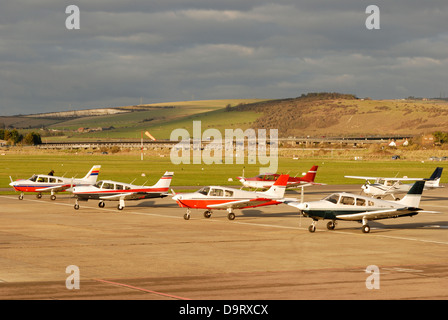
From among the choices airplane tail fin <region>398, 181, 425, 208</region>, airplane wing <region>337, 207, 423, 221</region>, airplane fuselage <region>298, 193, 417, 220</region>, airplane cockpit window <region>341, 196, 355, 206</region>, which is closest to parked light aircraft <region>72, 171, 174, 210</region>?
airplane fuselage <region>298, 193, 417, 220</region>

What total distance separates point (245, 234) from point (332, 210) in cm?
463

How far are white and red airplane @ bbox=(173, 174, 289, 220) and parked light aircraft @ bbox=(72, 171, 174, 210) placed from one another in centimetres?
564

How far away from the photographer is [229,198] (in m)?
38.9

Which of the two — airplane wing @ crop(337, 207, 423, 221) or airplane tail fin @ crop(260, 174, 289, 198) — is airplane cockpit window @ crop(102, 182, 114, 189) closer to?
airplane tail fin @ crop(260, 174, 289, 198)

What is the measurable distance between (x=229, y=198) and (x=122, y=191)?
369 inches

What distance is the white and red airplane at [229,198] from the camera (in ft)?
126

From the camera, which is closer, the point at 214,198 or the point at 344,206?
the point at 344,206

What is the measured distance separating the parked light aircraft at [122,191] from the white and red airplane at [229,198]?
5640 mm

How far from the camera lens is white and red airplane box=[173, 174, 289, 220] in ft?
126

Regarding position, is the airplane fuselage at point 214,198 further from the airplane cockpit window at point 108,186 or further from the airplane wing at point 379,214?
the airplane cockpit window at point 108,186

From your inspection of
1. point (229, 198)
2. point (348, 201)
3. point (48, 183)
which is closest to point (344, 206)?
point (348, 201)

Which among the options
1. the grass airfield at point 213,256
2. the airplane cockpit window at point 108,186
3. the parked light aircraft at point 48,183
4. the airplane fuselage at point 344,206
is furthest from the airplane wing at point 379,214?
the parked light aircraft at point 48,183

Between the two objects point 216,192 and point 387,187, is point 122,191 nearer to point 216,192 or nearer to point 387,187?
point 216,192

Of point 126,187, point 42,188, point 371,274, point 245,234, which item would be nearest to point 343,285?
point 371,274
